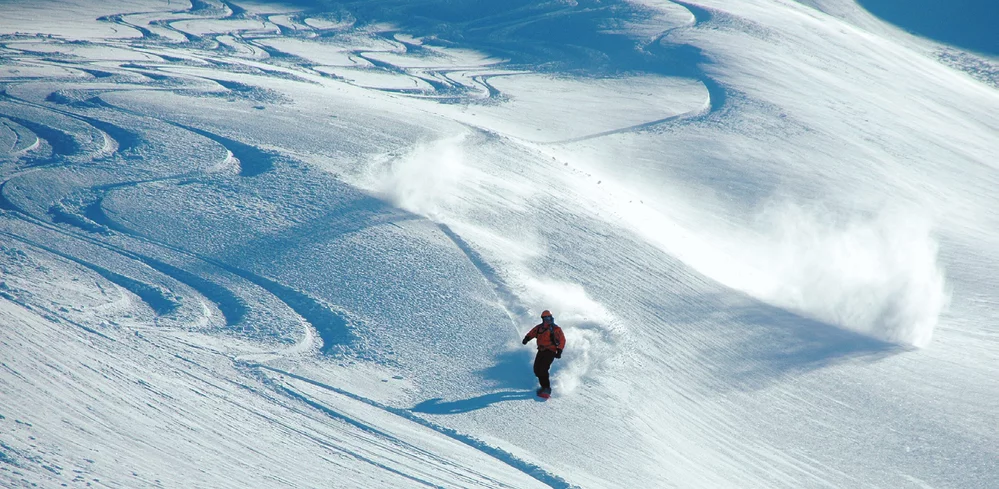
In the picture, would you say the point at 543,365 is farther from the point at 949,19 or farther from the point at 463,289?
the point at 949,19

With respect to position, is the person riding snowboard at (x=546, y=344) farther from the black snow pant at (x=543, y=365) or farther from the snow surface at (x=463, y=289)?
the snow surface at (x=463, y=289)

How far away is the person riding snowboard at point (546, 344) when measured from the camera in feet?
25.1

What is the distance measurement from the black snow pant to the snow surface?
0.72 ft

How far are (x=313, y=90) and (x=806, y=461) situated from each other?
1419 cm

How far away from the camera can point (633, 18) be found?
30.4 meters

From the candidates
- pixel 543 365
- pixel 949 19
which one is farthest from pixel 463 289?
pixel 949 19

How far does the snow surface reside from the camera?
665 centimetres

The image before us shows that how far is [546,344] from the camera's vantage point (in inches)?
302

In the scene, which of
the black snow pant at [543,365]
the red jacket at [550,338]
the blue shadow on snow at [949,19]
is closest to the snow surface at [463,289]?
the black snow pant at [543,365]

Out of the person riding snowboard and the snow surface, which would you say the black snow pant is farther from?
the snow surface

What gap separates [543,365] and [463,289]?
208cm

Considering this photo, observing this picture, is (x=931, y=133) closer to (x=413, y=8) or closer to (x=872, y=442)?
(x=872, y=442)

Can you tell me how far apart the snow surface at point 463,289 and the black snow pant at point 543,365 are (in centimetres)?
22

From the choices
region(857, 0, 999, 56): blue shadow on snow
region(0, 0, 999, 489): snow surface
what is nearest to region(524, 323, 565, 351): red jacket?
region(0, 0, 999, 489): snow surface
